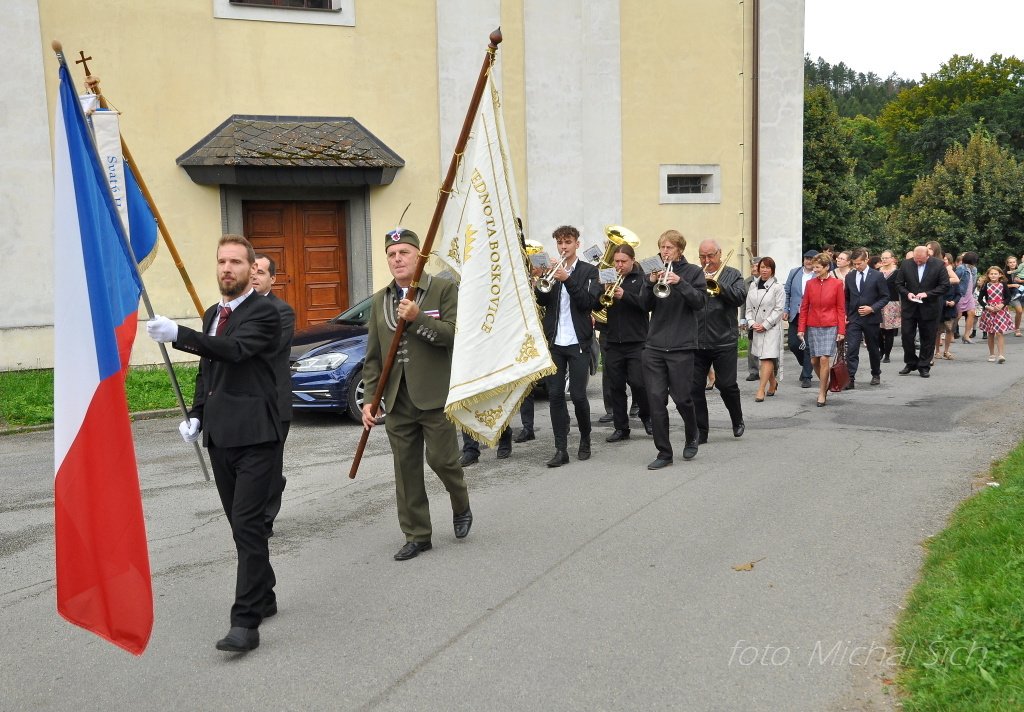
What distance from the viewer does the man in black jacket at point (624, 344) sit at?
9688mm

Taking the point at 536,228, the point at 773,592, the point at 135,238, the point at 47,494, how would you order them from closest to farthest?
the point at 773,592 → the point at 135,238 → the point at 47,494 → the point at 536,228

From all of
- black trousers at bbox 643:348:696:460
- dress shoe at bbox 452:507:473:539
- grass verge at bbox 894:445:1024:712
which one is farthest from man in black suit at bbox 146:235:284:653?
black trousers at bbox 643:348:696:460

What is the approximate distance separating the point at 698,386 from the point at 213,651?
5.98 meters

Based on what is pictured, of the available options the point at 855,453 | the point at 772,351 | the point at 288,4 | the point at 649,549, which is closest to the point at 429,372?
the point at 649,549

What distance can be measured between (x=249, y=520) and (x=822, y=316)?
9469 mm

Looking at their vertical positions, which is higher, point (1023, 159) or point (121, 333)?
point (1023, 159)

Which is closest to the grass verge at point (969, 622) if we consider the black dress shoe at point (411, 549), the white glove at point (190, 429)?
the black dress shoe at point (411, 549)


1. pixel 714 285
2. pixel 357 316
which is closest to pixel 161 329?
pixel 714 285

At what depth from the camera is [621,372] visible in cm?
1023

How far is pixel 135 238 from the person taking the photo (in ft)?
23.1

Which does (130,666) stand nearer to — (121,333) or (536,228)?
(121,333)

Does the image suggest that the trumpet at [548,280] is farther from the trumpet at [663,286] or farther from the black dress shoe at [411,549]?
the black dress shoe at [411,549]

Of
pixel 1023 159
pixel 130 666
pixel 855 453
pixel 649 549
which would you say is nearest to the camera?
pixel 130 666

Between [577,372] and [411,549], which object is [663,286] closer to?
[577,372]
